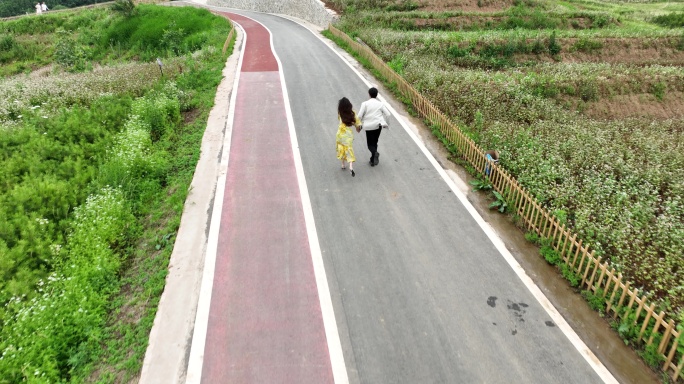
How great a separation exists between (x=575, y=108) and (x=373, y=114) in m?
15.1

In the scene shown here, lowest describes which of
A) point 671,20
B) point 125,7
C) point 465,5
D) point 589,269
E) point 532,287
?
point 532,287

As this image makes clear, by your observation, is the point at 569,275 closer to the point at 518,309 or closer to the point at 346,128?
the point at 518,309

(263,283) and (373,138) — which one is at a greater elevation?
(373,138)

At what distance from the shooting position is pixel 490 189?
8.65 m

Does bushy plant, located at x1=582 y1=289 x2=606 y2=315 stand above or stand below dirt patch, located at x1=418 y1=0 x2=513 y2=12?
below

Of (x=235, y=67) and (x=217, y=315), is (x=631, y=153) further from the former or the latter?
(x=235, y=67)

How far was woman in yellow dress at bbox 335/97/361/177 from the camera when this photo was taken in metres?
8.41

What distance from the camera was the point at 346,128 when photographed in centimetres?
864

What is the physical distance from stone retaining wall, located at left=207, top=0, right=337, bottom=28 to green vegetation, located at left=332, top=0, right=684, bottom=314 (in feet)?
6.47

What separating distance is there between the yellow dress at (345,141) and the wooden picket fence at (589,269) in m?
3.05

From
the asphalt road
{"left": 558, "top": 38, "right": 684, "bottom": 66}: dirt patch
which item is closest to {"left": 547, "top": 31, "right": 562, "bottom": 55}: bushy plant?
{"left": 558, "top": 38, "right": 684, "bottom": 66}: dirt patch

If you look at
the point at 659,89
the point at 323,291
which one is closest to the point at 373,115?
the point at 323,291

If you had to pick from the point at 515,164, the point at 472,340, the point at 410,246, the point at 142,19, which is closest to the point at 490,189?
the point at 515,164

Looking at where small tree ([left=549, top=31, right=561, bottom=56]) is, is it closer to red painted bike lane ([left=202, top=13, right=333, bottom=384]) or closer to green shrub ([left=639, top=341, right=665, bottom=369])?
red painted bike lane ([left=202, top=13, right=333, bottom=384])
